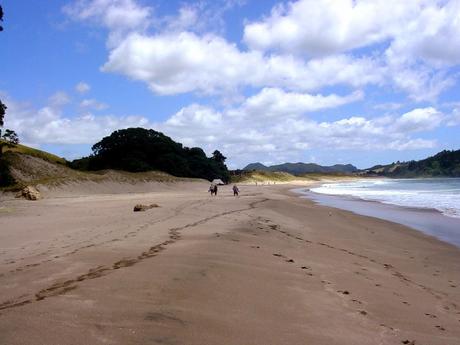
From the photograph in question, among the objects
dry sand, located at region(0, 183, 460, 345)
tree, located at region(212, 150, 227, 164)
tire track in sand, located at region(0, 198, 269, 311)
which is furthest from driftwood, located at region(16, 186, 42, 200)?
tree, located at region(212, 150, 227, 164)

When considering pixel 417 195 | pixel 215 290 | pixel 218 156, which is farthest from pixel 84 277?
pixel 218 156

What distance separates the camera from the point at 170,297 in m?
5.55

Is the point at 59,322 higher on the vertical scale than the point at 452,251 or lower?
higher

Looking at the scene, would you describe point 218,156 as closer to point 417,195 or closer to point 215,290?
point 417,195

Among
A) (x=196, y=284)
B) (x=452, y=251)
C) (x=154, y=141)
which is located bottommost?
(x=452, y=251)

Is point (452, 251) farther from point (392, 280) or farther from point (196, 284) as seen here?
point (196, 284)

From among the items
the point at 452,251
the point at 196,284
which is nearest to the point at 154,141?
the point at 452,251

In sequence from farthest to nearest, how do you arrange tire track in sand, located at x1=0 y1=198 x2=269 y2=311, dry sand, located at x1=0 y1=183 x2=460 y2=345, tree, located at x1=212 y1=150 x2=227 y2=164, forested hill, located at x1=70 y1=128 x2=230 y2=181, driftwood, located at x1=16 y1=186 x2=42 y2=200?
tree, located at x1=212 y1=150 x2=227 y2=164 → forested hill, located at x1=70 y1=128 x2=230 y2=181 → driftwood, located at x1=16 y1=186 x2=42 y2=200 → tire track in sand, located at x1=0 y1=198 x2=269 y2=311 → dry sand, located at x1=0 y1=183 x2=460 y2=345

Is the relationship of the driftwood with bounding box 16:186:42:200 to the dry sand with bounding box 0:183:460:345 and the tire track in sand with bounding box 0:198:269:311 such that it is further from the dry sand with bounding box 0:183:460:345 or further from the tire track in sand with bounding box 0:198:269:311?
the tire track in sand with bounding box 0:198:269:311

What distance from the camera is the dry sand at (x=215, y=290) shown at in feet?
15.0

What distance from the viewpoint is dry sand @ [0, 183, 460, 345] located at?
4.56 meters

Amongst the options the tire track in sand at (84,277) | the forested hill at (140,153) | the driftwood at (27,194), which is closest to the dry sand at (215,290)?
the tire track in sand at (84,277)

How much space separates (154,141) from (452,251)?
70.9 meters

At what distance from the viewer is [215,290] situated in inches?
242
